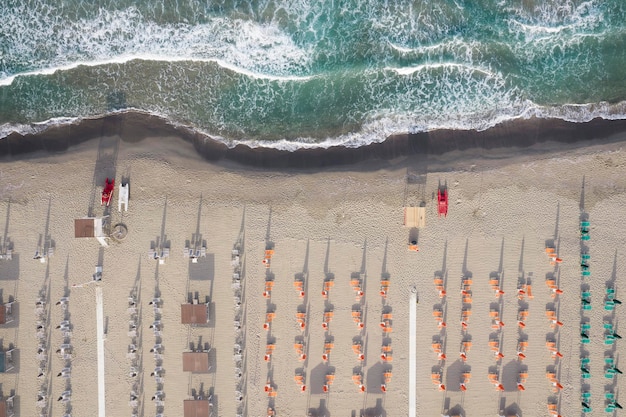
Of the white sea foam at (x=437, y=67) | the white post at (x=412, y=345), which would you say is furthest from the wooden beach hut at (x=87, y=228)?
the white sea foam at (x=437, y=67)

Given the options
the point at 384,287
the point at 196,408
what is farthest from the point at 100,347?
the point at 384,287

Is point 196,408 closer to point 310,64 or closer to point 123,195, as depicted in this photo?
point 123,195

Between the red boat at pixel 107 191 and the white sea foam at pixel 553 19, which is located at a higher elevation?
the white sea foam at pixel 553 19

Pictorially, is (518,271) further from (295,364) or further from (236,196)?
(236,196)

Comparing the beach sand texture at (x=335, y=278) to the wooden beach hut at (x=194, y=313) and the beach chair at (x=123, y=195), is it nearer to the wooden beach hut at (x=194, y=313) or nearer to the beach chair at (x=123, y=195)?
the beach chair at (x=123, y=195)

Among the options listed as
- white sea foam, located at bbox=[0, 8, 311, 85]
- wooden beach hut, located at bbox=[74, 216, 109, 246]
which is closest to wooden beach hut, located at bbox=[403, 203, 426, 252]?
white sea foam, located at bbox=[0, 8, 311, 85]

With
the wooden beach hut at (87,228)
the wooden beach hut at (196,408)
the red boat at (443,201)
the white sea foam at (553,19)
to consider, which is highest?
the white sea foam at (553,19)

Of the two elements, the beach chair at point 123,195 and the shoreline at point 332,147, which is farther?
the shoreline at point 332,147

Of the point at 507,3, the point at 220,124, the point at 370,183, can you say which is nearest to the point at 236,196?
the point at 220,124

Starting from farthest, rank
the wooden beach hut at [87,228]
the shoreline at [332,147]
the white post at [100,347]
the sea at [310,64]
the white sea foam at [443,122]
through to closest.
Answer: the sea at [310,64]
the white sea foam at [443,122]
the shoreline at [332,147]
the white post at [100,347]
the wooden beach hut at [87,228]
